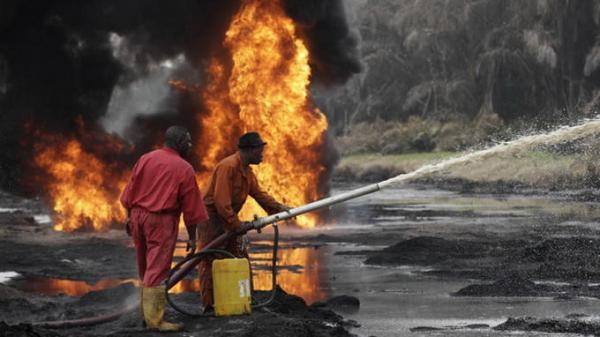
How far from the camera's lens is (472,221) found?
832 inches

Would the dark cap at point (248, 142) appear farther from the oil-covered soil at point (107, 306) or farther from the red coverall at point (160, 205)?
the oil-covered soil at point (107, 306)

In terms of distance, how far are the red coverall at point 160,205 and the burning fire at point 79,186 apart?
13146 millimetres

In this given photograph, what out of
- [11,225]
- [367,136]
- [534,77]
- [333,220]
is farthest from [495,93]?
[11,225]

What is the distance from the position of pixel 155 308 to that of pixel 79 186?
44.0ft

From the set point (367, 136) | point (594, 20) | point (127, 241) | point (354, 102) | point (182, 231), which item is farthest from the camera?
point (354, 102)

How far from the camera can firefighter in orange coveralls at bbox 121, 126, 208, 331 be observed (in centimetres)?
834

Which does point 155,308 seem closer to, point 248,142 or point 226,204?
point 226,204

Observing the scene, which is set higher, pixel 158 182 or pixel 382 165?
pixel 382 165

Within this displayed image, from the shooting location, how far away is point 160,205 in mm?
8320

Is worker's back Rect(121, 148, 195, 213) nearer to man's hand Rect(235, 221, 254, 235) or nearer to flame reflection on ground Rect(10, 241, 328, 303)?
man's hand Rect(235, 221, 254, 235)

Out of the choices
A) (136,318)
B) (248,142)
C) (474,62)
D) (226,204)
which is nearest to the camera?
(226,204)

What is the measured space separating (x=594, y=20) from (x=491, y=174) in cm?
870

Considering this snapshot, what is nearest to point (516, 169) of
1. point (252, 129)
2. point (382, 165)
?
Answer: point (382, 165)

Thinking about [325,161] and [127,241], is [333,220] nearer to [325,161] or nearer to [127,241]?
[325,161]
